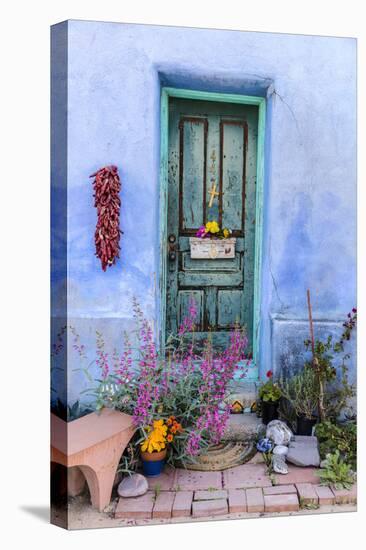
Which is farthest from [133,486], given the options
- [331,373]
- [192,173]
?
[192,173]

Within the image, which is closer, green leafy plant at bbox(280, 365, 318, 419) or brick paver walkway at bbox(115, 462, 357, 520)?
brick paver walkway at bbox(115, 462, 357, 520)

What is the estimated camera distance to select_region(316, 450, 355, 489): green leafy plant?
3.38 m

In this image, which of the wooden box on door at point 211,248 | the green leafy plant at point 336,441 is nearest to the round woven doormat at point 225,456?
the green leafy plant at point 336,441

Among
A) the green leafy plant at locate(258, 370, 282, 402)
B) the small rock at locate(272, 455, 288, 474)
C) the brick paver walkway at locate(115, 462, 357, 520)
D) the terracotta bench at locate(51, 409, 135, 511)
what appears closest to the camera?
the terracotta bench at locate(51, 409, 135, 511)

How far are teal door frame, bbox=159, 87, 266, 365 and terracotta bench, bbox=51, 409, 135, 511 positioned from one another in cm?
54

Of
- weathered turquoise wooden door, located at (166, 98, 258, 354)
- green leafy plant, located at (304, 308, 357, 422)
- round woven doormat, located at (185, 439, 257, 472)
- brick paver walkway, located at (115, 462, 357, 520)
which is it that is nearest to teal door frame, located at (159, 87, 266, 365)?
weathered turquoise wooden door, located at (166, 98, 258, 354)

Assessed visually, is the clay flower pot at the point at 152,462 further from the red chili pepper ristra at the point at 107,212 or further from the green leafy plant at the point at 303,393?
the red chili pepper ristra at the point at 107,212

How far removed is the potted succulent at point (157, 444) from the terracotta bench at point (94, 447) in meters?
0.11

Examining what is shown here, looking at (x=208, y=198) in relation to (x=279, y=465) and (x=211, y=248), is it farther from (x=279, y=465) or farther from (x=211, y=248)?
(x=279, y=465)

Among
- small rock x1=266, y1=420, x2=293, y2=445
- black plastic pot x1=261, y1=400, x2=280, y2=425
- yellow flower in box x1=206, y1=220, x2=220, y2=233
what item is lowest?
small rock x1=266, y1=420, x2=293, y2=445

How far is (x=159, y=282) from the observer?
3377 mm

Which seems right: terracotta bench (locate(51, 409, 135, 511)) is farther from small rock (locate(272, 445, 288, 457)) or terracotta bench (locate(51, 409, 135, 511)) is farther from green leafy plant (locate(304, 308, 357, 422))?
green leafy plant (locate(304, 308, 357, 422))

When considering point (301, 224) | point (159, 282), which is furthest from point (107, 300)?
point (301, 224)

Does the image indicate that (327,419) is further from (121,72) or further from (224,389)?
(121,72)
